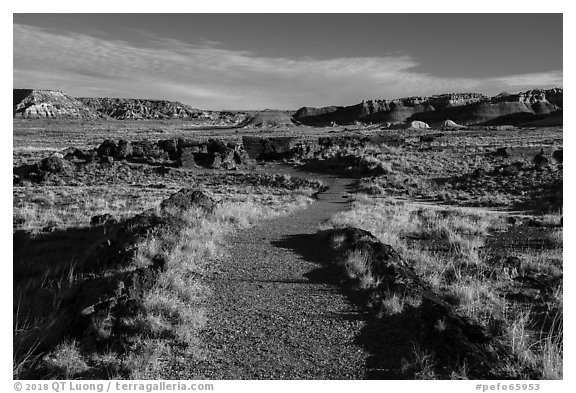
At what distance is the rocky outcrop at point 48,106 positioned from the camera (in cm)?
15388

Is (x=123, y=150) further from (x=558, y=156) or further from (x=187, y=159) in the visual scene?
(x=558, y=156)

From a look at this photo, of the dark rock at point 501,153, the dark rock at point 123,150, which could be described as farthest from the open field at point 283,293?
the dark rock at point 123,150

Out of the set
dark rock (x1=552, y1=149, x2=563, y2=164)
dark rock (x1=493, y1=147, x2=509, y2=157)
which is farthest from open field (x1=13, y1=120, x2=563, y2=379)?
dark rock (x1=493, y1=147, x2=509, y2=157)

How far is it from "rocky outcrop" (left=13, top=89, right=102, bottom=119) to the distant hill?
3679 inches

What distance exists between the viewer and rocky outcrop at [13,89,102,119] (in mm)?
153875

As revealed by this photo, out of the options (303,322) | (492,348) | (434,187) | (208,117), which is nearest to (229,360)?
(303,322)

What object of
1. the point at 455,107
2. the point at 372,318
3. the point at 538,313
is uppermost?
the point at 455,107

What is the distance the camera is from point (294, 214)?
1585cm

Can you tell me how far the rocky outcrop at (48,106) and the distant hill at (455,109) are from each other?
93456 mm

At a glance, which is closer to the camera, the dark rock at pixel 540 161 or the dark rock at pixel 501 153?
the dark rock at pixel 540 161

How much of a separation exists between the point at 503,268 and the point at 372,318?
4.56 metres

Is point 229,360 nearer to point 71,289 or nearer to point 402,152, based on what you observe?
point 71,289

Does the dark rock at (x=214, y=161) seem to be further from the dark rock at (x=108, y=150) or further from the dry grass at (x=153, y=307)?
the dry grass at (x=153, y=307)

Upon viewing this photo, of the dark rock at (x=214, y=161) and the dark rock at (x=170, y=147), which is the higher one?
the dark rock at (x=170, y=147)
